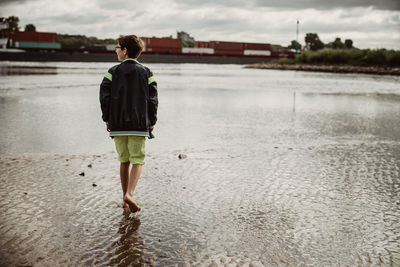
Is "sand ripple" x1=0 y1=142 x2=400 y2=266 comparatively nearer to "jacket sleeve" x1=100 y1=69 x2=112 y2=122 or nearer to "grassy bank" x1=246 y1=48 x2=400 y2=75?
"jacket sleeve" x1=100 y1=69 x2=112 y2=122

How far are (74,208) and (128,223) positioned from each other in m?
0.61

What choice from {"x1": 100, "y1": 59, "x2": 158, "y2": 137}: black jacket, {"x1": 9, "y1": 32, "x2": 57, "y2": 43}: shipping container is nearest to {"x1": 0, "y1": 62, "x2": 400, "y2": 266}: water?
{"x1": 100, "y1": 59, "x2": 158, "y2": 137}: black jacket

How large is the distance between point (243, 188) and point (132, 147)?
1.42 meters

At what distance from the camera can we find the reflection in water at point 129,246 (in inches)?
109

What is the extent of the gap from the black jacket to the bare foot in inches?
20.6

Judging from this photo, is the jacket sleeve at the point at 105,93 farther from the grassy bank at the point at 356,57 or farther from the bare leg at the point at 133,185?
the grassy bank at the point at 356,57

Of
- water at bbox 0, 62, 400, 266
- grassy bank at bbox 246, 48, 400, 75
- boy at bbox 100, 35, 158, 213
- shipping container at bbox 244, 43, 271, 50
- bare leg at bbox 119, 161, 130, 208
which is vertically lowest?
water at bbox 0, 62, 400, 266

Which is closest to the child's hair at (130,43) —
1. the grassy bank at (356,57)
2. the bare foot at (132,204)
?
the bare foot at (132,204)

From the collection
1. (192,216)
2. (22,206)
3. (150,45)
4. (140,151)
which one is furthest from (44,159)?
(150,45)

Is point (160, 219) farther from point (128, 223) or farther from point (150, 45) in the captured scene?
point (150, 45)

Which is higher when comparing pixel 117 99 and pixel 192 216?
pixel 117 99

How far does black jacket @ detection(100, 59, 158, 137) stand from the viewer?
11.8ft

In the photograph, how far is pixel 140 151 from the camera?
12.2 ft

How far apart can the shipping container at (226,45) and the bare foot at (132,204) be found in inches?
4522
